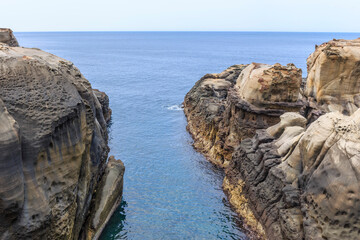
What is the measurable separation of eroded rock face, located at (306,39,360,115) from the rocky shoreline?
0.23 feet

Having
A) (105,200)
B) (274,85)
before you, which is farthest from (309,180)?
(105,200)

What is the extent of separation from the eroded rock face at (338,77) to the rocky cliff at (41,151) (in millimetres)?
18955

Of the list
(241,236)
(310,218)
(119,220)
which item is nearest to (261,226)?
(241,236)

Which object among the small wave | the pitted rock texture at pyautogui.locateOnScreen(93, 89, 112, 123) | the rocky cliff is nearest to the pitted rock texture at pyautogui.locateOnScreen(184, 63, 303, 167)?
the pitted rock texture at pyautogui.locateOnScreen(93, 89, 112, 123)

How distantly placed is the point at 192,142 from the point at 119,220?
15802 millimetres

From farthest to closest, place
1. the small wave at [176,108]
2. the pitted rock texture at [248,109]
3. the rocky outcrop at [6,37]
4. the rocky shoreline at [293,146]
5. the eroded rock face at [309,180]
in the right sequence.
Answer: the small wave at [176,108] < the pitted rock texture at [248,109] < the rocky outcrop at [6,37] < the rocky shoreline at [293,146] < the eroded rock face at [309,180]

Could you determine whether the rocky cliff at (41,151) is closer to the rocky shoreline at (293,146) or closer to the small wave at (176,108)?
the rocky shoreline at (293,146)

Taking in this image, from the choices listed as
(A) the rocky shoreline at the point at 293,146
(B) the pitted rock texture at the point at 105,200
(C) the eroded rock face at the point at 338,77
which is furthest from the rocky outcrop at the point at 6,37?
(C) the eroded rock face at the point at 338,77

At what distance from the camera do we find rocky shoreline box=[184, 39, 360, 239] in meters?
14.5

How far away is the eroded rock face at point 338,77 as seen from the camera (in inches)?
1024

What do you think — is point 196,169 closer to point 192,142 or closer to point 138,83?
point 192,142

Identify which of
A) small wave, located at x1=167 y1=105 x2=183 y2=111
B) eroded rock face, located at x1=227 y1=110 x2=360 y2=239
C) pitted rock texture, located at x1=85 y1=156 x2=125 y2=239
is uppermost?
eroded rock face, located at x1=227 y1=110 x2=360 y2=239

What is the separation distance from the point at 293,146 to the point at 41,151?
43.1 feet

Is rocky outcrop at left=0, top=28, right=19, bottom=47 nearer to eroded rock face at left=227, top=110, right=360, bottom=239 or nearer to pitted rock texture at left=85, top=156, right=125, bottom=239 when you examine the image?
pitted rock texture at left=85, top=156, right=125, bottom=239
